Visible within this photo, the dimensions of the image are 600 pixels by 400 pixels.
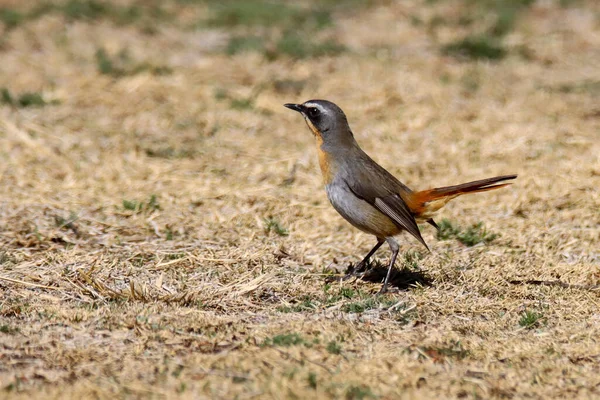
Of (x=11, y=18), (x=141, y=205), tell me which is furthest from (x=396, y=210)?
(x=11, y=18)

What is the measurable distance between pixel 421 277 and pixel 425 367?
190 centimetres

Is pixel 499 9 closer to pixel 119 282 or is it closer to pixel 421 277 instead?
pixel 421 277

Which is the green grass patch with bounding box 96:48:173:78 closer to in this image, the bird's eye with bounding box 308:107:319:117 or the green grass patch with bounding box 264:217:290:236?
the green grass patch with bounding box 264:217:290:236

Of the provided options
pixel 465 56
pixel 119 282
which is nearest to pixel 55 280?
pixel 119 282

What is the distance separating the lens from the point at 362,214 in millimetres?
7117

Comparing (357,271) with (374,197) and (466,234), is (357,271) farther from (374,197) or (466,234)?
(466,234)

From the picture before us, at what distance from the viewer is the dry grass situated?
210 inches

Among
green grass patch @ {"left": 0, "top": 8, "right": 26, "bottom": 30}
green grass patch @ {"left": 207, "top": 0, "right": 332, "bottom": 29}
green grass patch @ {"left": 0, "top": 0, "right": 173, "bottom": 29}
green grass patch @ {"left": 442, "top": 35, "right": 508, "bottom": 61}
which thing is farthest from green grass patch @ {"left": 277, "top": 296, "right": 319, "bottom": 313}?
green grass patch @ {"left": 0, "top": 8, "right": 26, "bottom": 30}

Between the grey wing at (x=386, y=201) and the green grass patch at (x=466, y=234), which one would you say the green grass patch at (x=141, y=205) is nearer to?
the grey wing at (x=386, y=201)

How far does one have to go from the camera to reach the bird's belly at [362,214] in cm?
712

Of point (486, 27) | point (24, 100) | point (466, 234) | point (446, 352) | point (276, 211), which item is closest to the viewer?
point (446, 352)

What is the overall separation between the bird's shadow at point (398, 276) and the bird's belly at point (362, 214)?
36 cm

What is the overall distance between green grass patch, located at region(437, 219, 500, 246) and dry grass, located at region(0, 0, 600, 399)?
8 centimetres

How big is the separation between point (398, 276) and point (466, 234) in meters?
1.14
